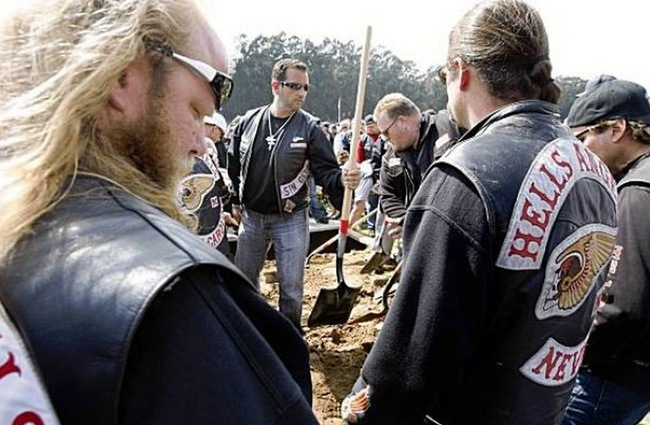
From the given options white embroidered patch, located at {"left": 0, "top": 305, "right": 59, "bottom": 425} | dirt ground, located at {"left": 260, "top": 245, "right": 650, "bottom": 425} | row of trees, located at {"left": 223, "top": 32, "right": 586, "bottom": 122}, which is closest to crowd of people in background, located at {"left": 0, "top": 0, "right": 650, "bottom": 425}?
white embroidered patch, located at {"left": 0, "top": 305, "right": 59, "bottom": 425}

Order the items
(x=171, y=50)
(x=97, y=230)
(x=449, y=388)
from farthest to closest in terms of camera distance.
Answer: (x=449, y=388) → (x=171, y=50) → (x=97, y=230)

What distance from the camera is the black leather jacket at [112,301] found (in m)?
0.72

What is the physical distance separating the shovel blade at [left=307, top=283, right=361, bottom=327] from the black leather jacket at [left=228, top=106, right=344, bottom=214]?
0.86 meters

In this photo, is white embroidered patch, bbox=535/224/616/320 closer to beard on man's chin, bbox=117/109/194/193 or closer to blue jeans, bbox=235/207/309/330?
beard on man's chin, bbox=117/109/194/193

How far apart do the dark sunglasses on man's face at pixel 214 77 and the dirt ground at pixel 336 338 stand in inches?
127

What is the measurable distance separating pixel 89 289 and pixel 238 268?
1.16 ft

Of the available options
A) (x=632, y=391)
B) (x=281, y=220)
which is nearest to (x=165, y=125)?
(x=632, y=391)

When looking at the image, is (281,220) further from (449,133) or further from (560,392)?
(560,392)

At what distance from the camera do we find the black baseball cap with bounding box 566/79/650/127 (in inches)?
101

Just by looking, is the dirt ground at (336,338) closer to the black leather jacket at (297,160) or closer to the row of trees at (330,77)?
the black leather jacket at (297,160)

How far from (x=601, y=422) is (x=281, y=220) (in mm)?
3061

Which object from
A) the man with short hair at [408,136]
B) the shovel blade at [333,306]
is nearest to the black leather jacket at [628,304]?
the man with short hair at [408,136]

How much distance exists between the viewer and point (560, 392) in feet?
5.80

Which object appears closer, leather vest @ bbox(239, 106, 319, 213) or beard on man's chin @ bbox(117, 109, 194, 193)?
beard on man's chin @ bbox(117, 109, 194, 193)
